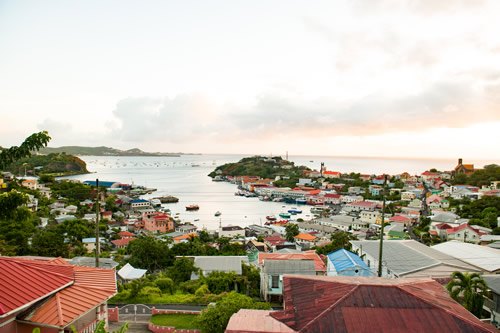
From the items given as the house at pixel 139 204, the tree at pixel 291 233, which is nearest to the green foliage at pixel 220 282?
the tree at pixel 291 233

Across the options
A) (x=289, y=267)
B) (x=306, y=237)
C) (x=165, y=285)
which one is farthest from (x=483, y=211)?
(x=165, y=285)

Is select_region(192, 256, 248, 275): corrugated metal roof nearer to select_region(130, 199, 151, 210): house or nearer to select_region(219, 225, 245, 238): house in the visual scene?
select_region(219, 225, 245, 238): house

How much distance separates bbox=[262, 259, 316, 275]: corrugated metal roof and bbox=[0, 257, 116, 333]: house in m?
6.11

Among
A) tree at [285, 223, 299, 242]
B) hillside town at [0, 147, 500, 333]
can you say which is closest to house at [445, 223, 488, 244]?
hillside town at [0, 147, 500, 333]

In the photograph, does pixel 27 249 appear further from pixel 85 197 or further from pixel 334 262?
pixel 85 197

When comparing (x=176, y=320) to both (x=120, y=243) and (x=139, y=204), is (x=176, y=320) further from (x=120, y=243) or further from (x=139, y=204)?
(x=139, y=204)

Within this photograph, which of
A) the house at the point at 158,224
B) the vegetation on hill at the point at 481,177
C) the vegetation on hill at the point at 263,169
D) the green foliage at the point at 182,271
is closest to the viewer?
the green foliage at the point at 182,271

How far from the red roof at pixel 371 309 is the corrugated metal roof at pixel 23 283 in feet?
11.0

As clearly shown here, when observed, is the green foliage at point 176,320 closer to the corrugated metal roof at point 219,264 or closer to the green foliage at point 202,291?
the green foliage at point 202,291

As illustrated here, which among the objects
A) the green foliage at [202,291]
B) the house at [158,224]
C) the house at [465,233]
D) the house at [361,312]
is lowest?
the house at [158,224]

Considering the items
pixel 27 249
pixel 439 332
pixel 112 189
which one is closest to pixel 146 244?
pixel 27 249

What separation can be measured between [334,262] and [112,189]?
162ft

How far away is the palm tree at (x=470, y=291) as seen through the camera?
25.5 ft

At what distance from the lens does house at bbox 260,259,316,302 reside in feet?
33.9
